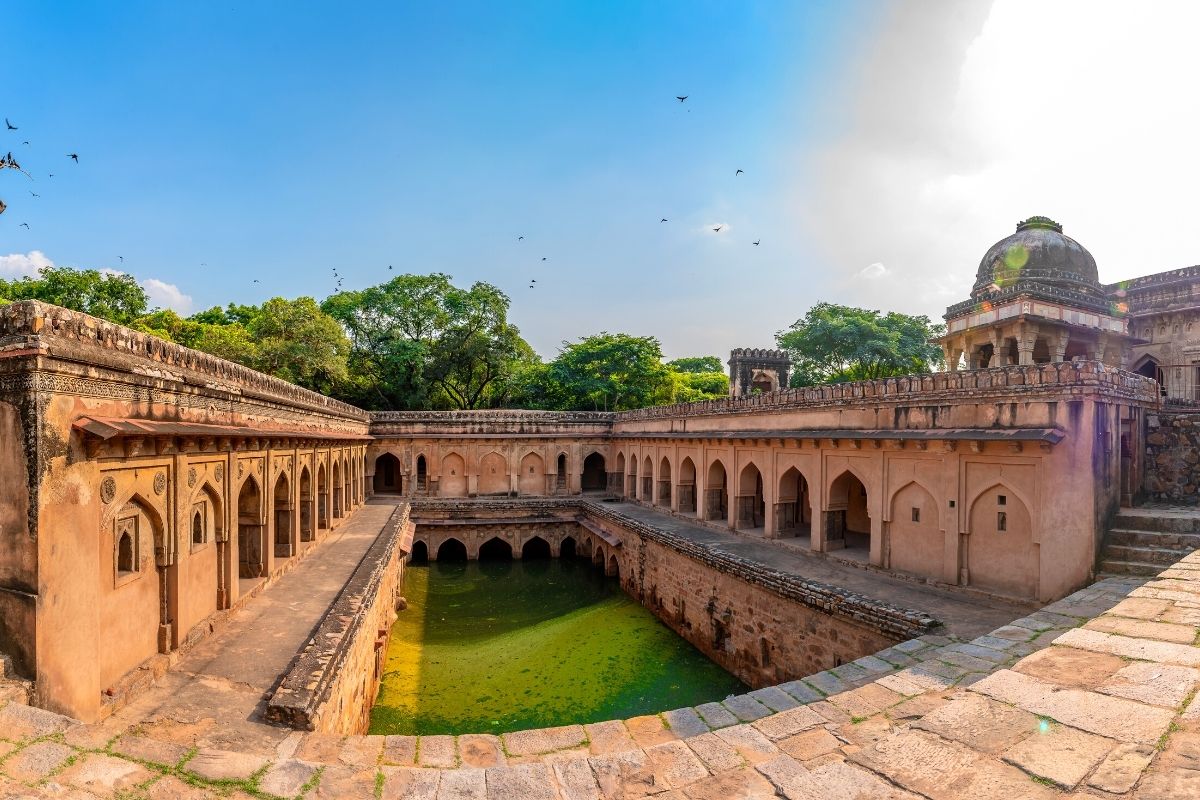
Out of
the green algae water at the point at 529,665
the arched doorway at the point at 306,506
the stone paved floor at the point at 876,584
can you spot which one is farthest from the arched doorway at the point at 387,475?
the stone paved floor at the point at 876,584

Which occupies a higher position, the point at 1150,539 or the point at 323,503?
the point at 1150,539

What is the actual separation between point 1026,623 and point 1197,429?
7283 mm

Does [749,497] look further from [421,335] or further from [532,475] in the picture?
[421,335]

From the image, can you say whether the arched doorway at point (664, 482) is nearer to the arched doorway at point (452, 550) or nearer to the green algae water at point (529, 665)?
the green algae water at point (529, 665)

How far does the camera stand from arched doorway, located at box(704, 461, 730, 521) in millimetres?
18562

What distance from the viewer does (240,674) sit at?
23.1 ft

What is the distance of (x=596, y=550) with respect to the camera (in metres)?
23.6

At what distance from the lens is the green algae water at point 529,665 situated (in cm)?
1057

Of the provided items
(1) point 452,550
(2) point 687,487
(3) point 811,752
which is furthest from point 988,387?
(1) point 452,550

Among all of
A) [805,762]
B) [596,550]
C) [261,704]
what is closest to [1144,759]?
[805,762]

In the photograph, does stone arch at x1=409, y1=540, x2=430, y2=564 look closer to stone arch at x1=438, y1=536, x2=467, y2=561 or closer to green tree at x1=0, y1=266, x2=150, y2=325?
stone arch at x1=438, y1=536, x2=467, y2=561

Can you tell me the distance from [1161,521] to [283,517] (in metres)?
14.8

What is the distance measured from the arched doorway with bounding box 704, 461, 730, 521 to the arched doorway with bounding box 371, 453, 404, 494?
16335 mm

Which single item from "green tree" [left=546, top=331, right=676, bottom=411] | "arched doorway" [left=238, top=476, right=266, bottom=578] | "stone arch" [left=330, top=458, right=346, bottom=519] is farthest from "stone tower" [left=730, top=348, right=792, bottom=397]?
"arched doorway" [left=238, top=476, right=266, bottom=578]
